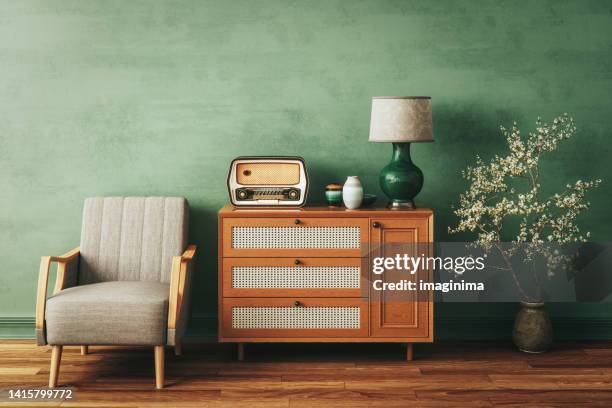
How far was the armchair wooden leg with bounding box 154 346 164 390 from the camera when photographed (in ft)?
11.1

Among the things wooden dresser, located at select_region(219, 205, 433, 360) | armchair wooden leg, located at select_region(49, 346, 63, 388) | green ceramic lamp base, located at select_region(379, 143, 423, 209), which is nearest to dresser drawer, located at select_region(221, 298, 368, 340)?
wooden dresser, located at select_region(219, 205, 433, 360)

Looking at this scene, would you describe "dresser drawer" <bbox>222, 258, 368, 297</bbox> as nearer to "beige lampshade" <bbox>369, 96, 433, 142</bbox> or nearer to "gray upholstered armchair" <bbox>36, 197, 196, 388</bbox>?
"gray upholstered armchair" <bbox>36, 197, 196, 388</bbox>

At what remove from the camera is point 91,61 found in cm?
411

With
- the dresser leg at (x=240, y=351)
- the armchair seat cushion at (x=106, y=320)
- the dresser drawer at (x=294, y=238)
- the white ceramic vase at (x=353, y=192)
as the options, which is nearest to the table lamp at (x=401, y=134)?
the white ceramic vase at (x=353, y=192)

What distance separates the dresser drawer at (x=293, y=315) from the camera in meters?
3.74

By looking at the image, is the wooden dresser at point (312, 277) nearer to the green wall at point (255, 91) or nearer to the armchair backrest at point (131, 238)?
the armchair backrest at point (131, 238)

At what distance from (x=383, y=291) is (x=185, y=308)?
3.58ft

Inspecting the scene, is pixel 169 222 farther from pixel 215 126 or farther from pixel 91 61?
pixel 91 61

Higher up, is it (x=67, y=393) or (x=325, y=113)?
(x=325, y=113)

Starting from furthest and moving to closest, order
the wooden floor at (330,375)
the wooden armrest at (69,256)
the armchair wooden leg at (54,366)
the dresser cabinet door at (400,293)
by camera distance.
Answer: the dresser cabinet door at (400,293), the wooden armrest at (69,256), the armchair wooden leg at (54,366), the wooden floor at (330,375)

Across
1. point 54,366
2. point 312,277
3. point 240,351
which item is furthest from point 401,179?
point 54,366

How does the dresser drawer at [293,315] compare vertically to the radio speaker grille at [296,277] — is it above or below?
below

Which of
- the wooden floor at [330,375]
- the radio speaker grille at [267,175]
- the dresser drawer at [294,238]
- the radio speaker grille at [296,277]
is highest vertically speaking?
the radio speaker grille at [267,175]

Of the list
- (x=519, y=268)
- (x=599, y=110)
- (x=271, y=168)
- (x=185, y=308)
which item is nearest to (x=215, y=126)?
(x=271, y=168)
